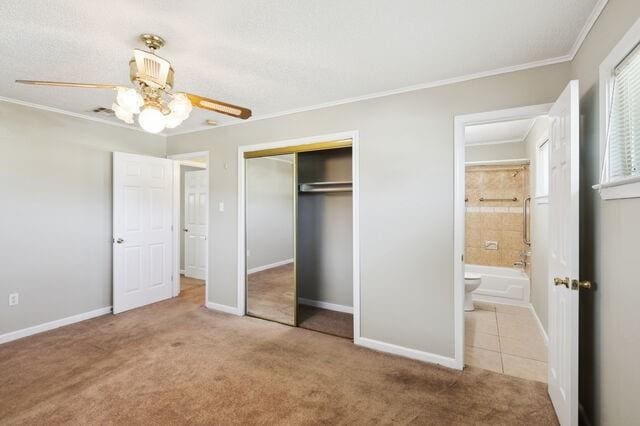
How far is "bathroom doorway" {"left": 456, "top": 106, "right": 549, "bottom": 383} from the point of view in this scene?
3054mm

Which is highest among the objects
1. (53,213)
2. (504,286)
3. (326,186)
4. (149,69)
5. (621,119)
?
(149,69)

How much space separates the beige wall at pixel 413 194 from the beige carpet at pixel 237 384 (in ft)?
1.22

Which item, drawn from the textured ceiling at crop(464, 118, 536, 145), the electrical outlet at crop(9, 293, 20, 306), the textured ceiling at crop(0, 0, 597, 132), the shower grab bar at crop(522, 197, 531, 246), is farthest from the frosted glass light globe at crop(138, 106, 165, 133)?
the shower grab bar at crop(522, 197, 531, 246)

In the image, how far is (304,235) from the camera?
14.6 ft

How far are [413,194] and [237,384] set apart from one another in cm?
213

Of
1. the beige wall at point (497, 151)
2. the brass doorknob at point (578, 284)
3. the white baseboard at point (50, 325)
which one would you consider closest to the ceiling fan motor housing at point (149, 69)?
the brass doorknob at point (578, 284)

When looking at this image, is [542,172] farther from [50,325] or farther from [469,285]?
[50,325]

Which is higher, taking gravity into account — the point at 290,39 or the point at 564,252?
the point at 290,39

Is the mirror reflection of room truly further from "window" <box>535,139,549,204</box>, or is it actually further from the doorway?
"window" <box>535,139,549,204</box>

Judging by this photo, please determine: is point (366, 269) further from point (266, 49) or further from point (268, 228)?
point (266, 49)

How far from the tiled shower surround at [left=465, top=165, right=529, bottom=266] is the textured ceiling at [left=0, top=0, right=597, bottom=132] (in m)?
2.99

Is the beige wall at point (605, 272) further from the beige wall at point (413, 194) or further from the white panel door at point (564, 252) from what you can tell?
the beige wall at point (413, 194)

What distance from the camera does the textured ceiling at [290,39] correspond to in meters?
1.71

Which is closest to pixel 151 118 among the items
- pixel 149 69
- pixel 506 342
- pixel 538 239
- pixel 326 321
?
pixel 149 69
